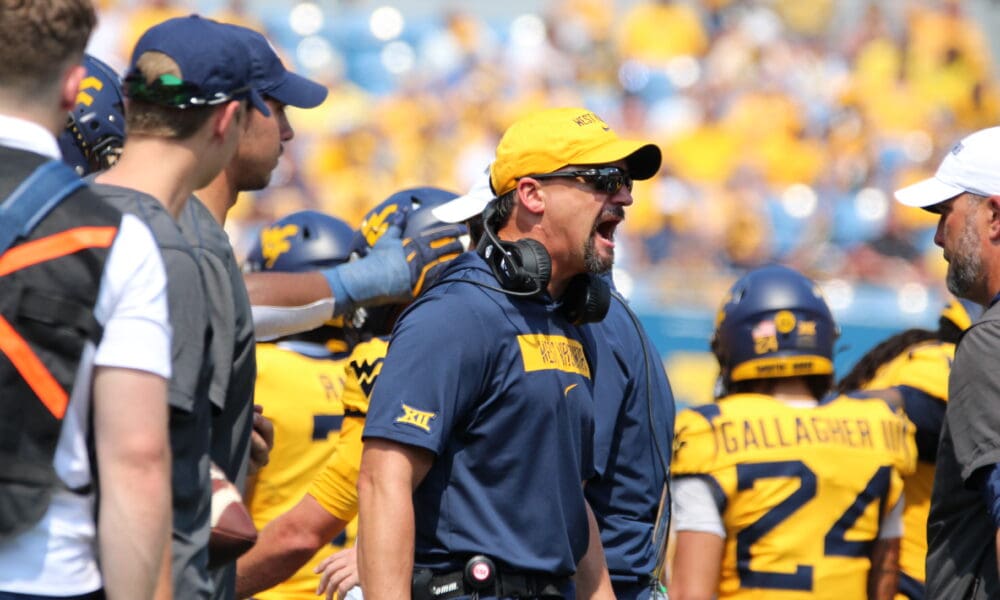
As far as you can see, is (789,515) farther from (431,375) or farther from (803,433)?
(431,375)

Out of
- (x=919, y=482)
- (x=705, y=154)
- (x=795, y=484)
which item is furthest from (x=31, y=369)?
(x=705, y=154)

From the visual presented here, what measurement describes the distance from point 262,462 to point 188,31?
1110mm

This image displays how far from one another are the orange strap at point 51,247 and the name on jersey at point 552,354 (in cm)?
137

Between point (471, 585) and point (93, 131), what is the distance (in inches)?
68.1

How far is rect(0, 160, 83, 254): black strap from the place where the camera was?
242 centimetres

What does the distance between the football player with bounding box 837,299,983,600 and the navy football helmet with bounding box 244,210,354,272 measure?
2254 mm

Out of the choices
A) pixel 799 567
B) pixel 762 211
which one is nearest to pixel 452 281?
pixel 799 567

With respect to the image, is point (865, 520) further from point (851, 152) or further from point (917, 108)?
point (917, 108)

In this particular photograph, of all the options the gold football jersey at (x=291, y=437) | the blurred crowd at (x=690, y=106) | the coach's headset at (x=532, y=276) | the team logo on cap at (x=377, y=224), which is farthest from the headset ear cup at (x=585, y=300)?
the blurred crowd at (x=690, y=106)

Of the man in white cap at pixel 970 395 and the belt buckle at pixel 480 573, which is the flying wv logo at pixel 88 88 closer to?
the belt buckle at pixel 480 573

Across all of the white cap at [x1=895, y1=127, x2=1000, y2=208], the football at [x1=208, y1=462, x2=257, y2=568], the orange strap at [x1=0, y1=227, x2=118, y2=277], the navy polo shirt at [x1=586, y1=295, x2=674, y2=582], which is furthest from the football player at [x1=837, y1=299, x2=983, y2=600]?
the orange strap at [x1=0, y1=227, x2=118, y2=277]

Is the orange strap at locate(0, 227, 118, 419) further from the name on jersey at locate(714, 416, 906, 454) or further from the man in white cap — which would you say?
the name on jersey at locate(714, 416, 906, 454)

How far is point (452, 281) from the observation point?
3641mm

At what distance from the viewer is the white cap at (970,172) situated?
3.93 metres
